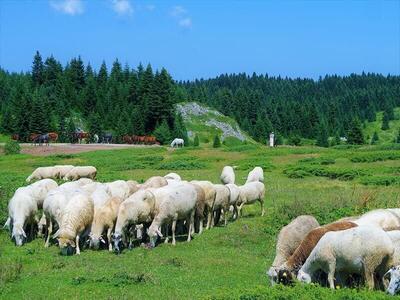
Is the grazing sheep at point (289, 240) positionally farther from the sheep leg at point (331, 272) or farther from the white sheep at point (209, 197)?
the white sheep at point (209, 197)

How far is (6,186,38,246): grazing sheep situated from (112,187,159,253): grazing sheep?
3849mm

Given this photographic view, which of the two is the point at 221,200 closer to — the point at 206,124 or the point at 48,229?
the point at 48,229

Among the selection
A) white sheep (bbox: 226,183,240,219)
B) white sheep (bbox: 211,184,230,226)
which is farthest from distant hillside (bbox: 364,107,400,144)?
white sheep (bbox: 211,184,230,226)

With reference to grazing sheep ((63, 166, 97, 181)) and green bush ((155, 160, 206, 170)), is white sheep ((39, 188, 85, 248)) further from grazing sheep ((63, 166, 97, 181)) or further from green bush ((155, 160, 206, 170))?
green bush ((155, 160, 206, 170))

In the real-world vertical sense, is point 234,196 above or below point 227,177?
below

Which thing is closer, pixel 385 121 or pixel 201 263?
pixel 201 263

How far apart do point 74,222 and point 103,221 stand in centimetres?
113

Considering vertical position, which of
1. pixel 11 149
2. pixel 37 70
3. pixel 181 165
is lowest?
pixel 181 165

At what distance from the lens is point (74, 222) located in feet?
62.4

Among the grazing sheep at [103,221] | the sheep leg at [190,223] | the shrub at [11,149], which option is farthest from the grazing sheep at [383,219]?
the shrub at [11,149]

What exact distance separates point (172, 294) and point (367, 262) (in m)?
4.77

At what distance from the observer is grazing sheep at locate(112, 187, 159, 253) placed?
1897 cm

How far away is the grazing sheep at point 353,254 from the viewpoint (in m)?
12.4

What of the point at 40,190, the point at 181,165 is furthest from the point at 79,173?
the point at 40,190
